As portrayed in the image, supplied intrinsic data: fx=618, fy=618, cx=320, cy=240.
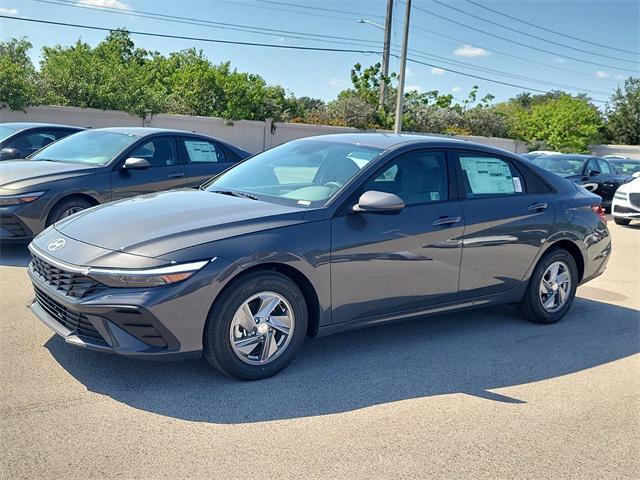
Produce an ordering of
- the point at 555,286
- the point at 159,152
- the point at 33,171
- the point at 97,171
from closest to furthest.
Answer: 1. the point at 555,286
2. the point at 33,171
3. the point at 97,171
4. the point at 159,152

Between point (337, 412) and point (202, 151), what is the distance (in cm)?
597

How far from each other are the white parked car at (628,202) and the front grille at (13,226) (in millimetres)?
12527

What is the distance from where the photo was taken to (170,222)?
13.1 ft

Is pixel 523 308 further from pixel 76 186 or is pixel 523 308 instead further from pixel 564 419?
pixel 76 186

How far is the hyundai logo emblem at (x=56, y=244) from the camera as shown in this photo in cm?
398

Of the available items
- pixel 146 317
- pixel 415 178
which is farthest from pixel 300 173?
pixel 146 317

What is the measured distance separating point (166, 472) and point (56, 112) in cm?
2180

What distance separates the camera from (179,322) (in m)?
3.62

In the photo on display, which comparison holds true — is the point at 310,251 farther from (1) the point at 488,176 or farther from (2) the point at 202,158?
(2) the point at 202,158

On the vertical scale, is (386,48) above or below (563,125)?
above

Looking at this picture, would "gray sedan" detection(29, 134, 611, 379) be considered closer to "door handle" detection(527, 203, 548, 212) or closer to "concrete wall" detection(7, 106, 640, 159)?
"door handle" detection(527, 203, 548, 212)

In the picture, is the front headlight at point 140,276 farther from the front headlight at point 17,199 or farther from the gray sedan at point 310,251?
the front headlight at point 17,199

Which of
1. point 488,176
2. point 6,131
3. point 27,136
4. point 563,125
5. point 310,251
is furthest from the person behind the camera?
point 563,125

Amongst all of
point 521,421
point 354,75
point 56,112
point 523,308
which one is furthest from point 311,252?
point 354,75
